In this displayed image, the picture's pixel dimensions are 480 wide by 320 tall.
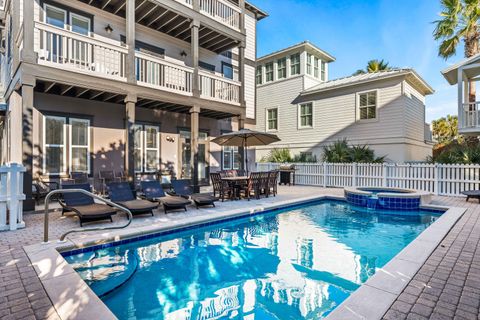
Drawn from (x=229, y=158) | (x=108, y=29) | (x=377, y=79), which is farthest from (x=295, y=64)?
(x=108, y=29)

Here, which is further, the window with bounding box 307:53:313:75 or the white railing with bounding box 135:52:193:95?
the window with bounding box 307:53:313:75

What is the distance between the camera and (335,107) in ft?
56.0

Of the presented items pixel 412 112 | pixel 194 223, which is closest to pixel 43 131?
pixel 194 223

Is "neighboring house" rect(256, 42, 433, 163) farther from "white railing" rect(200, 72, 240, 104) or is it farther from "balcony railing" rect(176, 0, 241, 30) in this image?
"white railing" rect(200, 72, 240, 104)

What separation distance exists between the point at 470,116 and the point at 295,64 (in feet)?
33.8

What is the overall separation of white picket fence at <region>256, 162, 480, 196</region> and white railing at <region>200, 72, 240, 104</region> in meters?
5.88

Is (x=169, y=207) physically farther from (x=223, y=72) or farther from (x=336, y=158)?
(x=336, y=158)

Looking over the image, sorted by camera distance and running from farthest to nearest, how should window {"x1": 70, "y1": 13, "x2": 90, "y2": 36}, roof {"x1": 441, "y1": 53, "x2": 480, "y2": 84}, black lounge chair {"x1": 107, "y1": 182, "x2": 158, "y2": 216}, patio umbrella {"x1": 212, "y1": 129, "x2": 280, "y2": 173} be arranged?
roof {"x1": 441, "y1": 53, "x2": 480, "y2": 84} → patio umbrella {"x1": 212, "y1": 129, "x2": 280, "y2": 173} → window {"x1": 70, "y1": 13, "x2": 90, "y2": 36} → black lounge chair {"x1": 107, "y1": 182, "x2": 158, "y2": 216}

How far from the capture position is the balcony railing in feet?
37.8

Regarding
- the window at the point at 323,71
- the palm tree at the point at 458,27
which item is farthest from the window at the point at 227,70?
the palm tree at the point at 458,27

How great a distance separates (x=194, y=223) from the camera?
6770 millimetres

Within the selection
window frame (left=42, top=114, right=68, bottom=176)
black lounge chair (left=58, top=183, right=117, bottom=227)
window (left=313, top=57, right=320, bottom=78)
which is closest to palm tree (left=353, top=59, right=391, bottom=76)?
window (left=313, top=57, right=320, bottom=78)

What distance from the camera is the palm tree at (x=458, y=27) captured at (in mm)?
14042

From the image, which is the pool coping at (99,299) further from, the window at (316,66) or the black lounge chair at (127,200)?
the window at (316,66)
